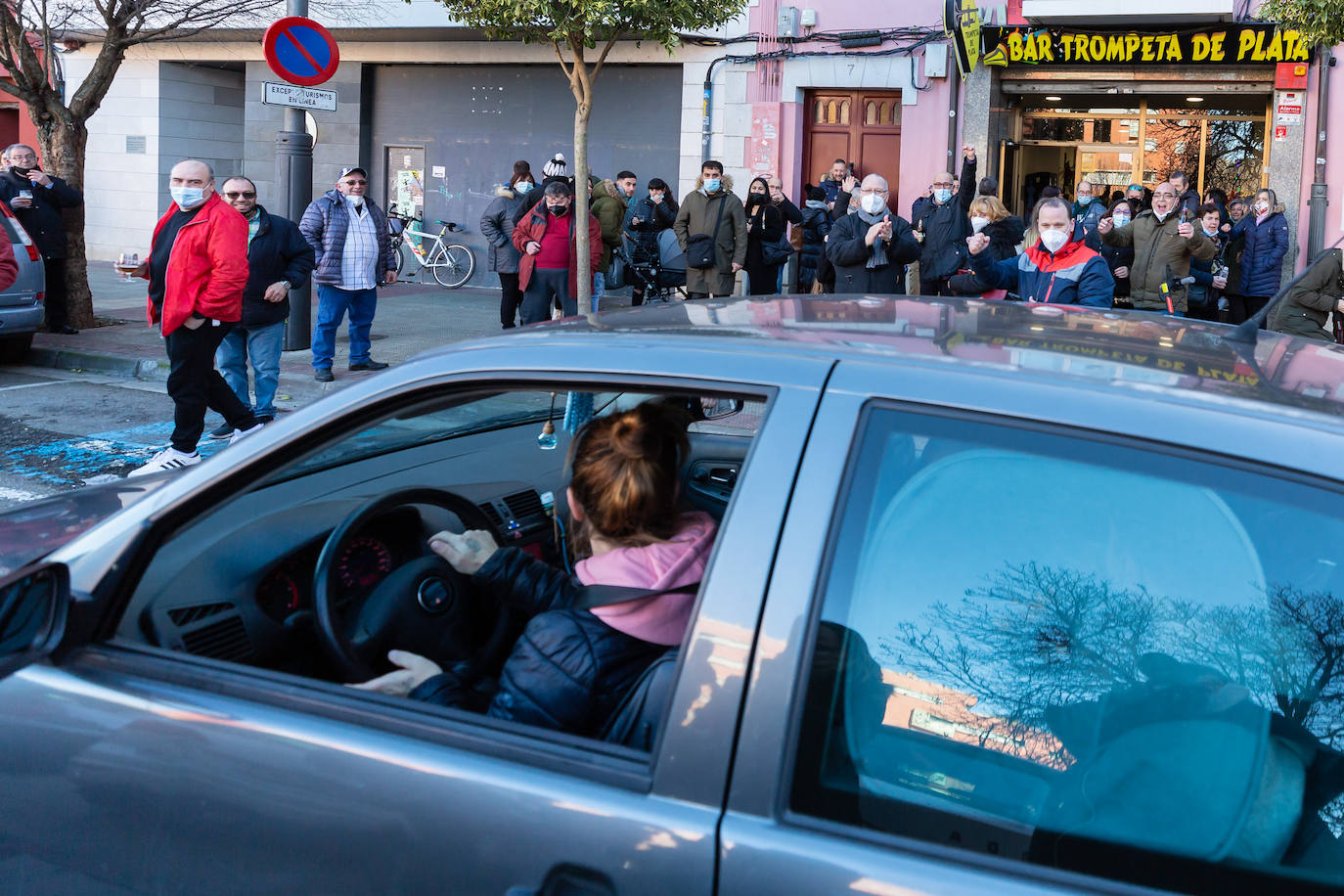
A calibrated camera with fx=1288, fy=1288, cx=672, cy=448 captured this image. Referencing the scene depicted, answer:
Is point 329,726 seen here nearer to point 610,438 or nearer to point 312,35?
point 610,438

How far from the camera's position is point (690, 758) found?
161 cm

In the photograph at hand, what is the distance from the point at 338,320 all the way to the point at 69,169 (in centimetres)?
438

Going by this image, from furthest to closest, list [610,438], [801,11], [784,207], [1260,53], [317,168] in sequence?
[317,168] → [801,11] → [1260,53] → [784,207] → [610,438]

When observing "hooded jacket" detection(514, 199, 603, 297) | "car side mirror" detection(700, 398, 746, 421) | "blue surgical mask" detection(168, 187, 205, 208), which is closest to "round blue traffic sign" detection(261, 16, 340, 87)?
"hooded jacket" detection(514, 199, 603, 297)

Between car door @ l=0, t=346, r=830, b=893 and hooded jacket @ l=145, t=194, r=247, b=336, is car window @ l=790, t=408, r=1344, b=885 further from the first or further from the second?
hooded jacket @ l=145, t=194, r=247, b=336

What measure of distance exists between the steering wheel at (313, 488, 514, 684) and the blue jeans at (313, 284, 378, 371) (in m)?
8.29

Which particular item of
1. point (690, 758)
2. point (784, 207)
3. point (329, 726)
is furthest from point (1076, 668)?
point (784, 207)

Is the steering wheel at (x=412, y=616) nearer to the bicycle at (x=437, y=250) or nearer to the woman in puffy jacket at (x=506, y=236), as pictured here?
the woman in puffy jacket at (x=506, y=236)

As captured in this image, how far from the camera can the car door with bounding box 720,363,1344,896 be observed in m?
1.49

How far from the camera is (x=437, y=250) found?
1983 centimetres

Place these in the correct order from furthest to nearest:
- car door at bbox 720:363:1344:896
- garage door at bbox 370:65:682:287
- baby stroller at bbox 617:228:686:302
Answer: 1. garage door at bbox 370:65:682:287
2. baby stroller at bbox 617:228:686:302
3. car door at bbox 720:363:1344:896

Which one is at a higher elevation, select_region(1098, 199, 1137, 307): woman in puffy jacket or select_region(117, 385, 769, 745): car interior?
select_region(1098, 199, 1137, 307): woman in puffy jacket

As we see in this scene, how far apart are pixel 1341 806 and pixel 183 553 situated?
201 centimetres

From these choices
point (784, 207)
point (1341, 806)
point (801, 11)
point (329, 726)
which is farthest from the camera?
point (801, 11)
